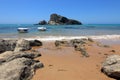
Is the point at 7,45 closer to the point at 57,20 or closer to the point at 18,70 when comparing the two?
the point at 18,70

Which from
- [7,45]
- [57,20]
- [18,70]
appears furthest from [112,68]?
[57,20]

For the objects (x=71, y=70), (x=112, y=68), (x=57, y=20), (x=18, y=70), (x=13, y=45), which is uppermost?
(x=18, y=70)

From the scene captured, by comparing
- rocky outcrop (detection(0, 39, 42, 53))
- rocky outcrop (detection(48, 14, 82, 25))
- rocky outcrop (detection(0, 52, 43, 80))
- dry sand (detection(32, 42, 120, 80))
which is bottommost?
rocky outcrop (detection(48, 14, 82, 25))

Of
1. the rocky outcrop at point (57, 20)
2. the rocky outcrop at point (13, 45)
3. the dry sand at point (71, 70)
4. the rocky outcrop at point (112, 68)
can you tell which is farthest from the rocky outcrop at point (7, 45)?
the rocky outcrop at point (57, 20)

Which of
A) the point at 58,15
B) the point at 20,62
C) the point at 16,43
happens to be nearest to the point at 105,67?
the point at 20,62

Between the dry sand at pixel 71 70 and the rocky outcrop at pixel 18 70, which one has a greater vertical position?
the rocky outcrop at pixel 18 70

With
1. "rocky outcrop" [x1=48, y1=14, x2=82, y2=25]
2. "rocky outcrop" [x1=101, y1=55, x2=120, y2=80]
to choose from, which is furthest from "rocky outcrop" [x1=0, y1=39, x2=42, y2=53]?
"rocky outcrop" [x1=48, y1=14, x2=82, y2=25]

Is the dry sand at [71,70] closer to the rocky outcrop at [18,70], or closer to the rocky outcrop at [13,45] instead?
the rocky outcrop at [18,70]

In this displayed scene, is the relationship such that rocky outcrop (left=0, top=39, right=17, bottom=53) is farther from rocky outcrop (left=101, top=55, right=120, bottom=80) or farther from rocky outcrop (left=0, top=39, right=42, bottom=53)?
rocky outcrop (left=101, top=55, right=120, bottom=80)

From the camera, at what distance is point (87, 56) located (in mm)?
9164

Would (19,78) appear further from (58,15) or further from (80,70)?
(58,15)

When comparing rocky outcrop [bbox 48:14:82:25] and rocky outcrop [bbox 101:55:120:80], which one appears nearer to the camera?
rocky outcrop [bbox 101:55:120:80]

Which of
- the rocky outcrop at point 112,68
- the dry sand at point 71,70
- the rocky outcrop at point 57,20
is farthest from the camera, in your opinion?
the rocky outcrop at point 57,20

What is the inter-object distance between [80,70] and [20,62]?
203 centimetres
